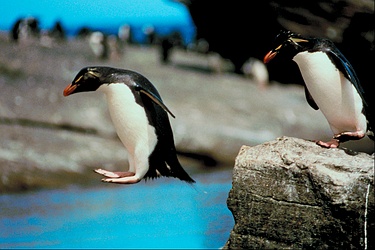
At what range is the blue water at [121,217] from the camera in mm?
5543

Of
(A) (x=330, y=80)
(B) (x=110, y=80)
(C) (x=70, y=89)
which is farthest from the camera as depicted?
(C) (x=70, y=89)

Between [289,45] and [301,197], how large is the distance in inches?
32.2

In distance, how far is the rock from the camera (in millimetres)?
3232

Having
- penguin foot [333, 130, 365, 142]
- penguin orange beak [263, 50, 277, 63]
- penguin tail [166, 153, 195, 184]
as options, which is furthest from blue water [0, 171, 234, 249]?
penguin orange beak [263, 50, 277, 63]

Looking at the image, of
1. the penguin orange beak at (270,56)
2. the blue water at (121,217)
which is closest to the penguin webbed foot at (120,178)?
the penguin orange beak at (270,56)

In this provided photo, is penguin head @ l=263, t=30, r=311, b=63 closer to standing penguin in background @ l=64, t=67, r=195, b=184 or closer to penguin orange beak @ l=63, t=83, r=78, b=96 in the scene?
standing penguin in background @ l=64, t=67, r=195, b=184

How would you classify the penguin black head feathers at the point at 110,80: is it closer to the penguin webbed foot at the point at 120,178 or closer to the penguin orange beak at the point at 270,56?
the penguin webbed foot at the point at 120,178

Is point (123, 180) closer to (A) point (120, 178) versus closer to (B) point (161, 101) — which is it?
(A) point (120, 178)

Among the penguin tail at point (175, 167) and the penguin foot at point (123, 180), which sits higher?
the penguin foot at point (123, 180)

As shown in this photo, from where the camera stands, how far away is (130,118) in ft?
12.1

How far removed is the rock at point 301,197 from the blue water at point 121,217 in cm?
156

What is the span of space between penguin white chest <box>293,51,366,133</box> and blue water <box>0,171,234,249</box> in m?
1.69

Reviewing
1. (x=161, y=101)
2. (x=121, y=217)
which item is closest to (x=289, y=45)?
(x=161, y=101)

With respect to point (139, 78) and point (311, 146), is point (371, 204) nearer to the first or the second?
point (311, 146)
